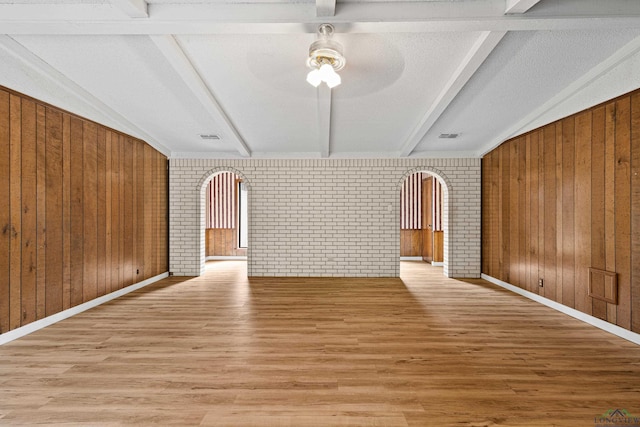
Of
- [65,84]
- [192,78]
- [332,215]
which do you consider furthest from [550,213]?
[65,84]

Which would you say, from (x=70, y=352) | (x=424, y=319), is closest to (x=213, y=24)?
(x=70, y=352)

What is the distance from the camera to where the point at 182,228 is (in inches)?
245

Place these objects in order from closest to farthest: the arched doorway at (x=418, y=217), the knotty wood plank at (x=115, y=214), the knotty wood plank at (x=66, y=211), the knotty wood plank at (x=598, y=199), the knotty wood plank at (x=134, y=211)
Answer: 1. the knotty wood plank at (x=598, y=199)
2. the knotty wood plank at (x=66, y=211)
3. the knotty wood plank at (x=115, y=214)
4. the knotty wood plank at (x=134, y=211)
5. the arched doorway at (x=418, y=217)

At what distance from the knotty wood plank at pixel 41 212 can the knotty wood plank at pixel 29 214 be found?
35 millimetres

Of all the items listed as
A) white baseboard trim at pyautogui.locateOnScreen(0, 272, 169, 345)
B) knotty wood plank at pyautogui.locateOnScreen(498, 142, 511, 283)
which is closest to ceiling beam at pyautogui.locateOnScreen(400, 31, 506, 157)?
knotty wood plank at pyautogui.locateOnScreen(498, 142, 511, 283)

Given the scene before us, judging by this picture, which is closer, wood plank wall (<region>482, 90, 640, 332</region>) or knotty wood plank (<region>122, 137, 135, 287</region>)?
wood plank wall (<region>482, 90, 640, 332</region>)

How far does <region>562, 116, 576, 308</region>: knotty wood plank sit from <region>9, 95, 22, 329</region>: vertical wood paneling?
21.2ft

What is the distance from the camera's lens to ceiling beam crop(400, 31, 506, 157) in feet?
7.90

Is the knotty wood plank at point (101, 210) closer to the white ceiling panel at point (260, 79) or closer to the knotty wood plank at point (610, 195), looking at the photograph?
the white ceiling panel at point (260, 79)

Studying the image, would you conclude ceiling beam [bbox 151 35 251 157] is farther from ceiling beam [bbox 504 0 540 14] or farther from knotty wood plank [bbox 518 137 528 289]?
knotty wood plank [bbox 518 137 528 289]

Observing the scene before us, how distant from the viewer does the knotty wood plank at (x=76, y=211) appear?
149 inches

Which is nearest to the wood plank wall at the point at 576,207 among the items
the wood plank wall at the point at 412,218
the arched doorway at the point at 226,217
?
the wood plank wall at the point at 412,218

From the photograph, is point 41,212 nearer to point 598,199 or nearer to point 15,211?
point 15,211

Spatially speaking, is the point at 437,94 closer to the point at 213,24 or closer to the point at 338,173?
the point at 213,24
